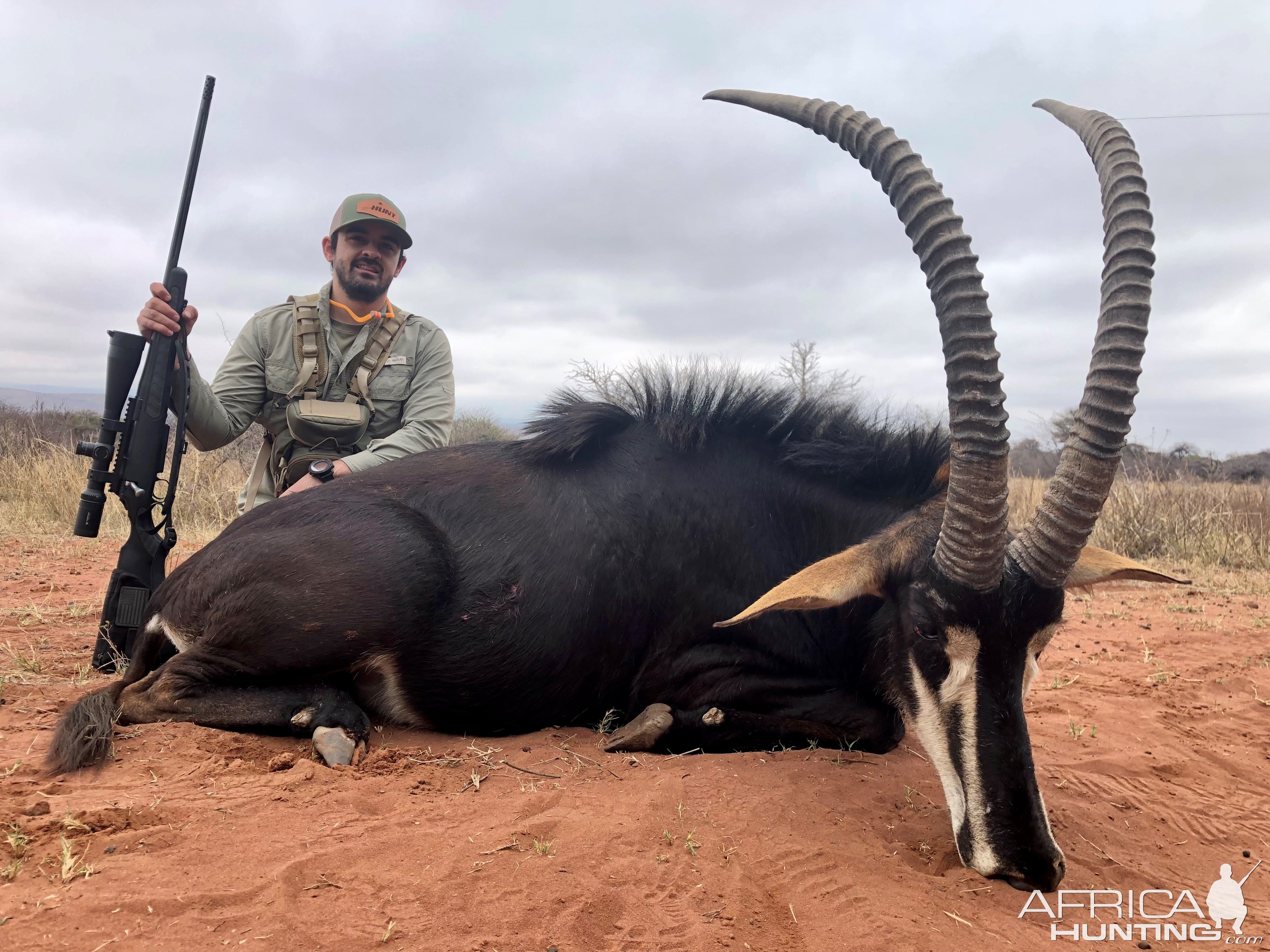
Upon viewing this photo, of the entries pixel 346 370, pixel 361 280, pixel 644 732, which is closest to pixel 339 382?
pixel 346 370

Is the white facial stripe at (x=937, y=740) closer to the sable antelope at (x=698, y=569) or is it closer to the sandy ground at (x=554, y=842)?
the sable antelope at (x=698, y=569)

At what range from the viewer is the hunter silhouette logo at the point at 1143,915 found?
8.09 ft

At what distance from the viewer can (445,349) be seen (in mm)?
6324

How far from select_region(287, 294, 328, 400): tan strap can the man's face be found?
0.45 meters

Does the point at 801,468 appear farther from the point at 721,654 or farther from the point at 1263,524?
the point at 1263,524

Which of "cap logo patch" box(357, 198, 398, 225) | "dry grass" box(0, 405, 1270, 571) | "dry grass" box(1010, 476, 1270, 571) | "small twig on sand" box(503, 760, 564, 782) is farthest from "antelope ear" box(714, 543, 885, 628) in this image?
"dry grass" box(0, 405, 1270, 571)

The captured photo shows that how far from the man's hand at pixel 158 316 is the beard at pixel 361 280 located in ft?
4.96

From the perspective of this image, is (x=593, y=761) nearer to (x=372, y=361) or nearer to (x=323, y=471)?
(x=323, y=471)

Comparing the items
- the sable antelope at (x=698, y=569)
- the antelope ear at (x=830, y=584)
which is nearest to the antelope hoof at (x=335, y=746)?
the sable antelope at (x=698, y=569)

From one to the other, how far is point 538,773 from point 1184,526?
11.3 meters

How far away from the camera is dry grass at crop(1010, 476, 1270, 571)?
427 inches

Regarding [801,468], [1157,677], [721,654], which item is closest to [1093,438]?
[801,468]

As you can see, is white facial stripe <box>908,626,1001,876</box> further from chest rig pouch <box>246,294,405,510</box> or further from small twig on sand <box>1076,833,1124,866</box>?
chest rig pouch <box>246,294,405,510</box>

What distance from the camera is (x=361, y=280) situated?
20.1 feet
